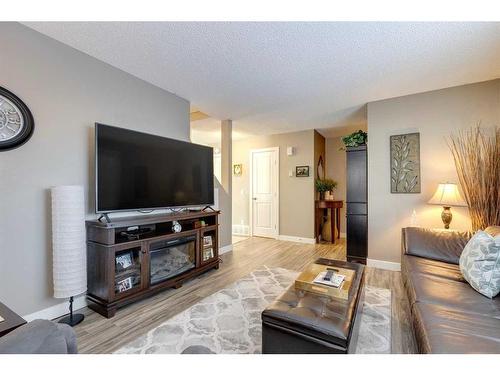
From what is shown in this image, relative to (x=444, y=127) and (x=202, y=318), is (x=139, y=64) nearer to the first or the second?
(x=202, y=318)

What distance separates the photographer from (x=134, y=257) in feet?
7.43

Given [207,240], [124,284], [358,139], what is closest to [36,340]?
[124,284]

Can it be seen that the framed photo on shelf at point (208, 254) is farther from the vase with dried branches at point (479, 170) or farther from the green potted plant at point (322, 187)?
the vase with dried branches at point (479, 170)

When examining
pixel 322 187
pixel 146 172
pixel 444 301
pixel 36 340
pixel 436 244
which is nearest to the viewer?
pixel 36 340

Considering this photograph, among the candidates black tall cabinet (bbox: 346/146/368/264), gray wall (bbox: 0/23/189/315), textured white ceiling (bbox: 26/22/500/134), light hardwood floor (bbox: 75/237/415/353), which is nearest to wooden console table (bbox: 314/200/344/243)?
light hardwood floor (bbox: 75/237/415/353)

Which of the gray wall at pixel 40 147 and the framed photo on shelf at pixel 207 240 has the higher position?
the gray wall at pixel 40 147

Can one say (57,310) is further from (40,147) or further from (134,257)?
(40,147)

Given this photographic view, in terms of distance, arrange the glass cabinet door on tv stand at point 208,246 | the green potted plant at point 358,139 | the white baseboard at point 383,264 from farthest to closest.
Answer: the green potted plant at point 358,139
the white baseboard at point 383,264
the glass cabinet door on tv stand at point 208,246

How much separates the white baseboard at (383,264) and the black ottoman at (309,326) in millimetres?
2247

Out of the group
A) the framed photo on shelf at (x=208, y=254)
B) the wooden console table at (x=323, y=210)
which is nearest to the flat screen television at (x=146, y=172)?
the framed photo on shelf at (x=208, y=254)

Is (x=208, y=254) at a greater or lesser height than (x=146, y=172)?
lesser

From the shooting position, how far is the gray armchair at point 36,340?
583mm

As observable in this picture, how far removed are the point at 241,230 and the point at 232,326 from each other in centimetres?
384
